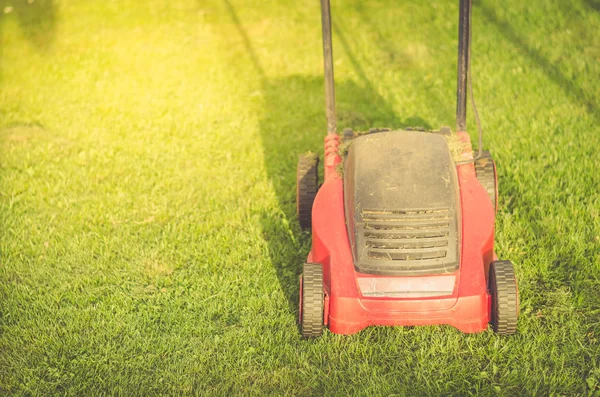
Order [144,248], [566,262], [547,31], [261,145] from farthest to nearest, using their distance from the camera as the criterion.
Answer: [547,31]
[261,145]
[144,248]
[566,262]

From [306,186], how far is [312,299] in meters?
1.06

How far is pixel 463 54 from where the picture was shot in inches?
160

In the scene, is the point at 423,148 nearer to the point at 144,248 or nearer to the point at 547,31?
the point at 144,248

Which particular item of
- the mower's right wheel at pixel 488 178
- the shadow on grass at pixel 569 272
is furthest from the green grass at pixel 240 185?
the mower's right wheel at pixel 488 178

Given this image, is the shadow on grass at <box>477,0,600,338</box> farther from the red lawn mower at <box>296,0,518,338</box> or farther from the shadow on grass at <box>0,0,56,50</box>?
the shadow on grass at <box>0,0,56,50</box>

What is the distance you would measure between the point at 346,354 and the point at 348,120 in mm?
2942

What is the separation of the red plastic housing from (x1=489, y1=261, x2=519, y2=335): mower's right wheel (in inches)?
1.8

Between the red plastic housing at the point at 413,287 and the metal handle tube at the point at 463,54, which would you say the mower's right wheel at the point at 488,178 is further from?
the red plastic housing at the point at 413,287

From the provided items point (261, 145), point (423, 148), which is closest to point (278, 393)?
point (423, 148)

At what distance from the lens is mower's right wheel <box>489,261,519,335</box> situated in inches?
128

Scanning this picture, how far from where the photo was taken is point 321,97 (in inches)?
254

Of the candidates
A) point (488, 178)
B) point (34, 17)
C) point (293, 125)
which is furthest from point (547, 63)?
point (34, 17)

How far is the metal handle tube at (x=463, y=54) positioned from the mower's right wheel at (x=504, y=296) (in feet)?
3.57

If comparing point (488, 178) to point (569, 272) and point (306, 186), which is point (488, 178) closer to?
point (569, 272)
